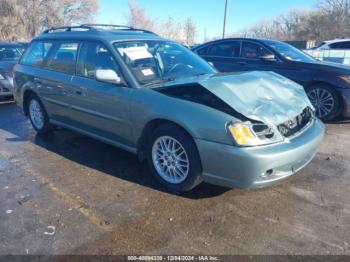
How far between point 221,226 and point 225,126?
2.90ft

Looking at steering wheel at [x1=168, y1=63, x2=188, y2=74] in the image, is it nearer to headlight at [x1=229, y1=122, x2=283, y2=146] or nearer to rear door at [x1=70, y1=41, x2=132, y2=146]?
rear door at [x1=70, y1=41, x2=132, y2=146]

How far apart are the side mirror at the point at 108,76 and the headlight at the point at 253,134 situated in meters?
1.52

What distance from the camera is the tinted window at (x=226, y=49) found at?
7.50m

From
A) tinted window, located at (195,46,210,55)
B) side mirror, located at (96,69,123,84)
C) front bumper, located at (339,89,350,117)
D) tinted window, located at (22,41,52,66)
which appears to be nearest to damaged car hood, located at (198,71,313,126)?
side mirror, located at (96,69,123,84)

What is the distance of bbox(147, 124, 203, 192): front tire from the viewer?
3.31 meters

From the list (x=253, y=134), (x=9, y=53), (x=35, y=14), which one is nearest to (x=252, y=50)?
(x=253, y=134)

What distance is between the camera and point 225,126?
302 cm

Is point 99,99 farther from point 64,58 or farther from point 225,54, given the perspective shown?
point 225,54

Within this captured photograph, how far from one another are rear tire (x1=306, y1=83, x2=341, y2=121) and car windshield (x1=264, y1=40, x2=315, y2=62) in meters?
0.82

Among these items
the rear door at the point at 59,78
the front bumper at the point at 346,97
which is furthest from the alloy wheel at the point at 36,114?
the front bumper at the point at 346,97

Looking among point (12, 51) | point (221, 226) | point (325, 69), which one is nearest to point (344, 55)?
point (325, 69)

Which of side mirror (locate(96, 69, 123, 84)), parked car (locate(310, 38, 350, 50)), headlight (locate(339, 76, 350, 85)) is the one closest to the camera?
side mirror (locate(96, 69, 123, 84))

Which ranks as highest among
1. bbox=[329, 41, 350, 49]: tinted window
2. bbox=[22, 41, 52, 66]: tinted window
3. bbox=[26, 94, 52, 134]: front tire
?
bbox=[329, 41, 350, 49]: tinted window

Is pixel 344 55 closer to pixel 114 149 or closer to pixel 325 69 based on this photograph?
pixel 325 69
